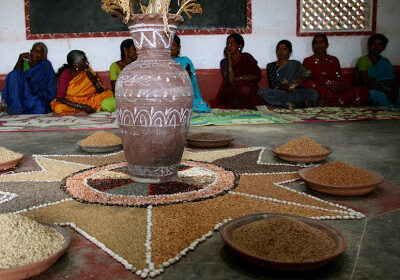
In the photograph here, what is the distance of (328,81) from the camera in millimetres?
7625

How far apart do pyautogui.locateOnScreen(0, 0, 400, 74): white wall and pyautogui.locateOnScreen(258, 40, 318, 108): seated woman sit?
52 centimetres

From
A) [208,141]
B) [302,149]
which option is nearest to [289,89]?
[208,141]

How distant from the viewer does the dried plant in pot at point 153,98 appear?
2488 millimetres

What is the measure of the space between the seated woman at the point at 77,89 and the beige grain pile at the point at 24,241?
5592 millimetres

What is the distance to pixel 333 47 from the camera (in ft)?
26.7

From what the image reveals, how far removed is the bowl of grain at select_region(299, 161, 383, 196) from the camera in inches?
90.1

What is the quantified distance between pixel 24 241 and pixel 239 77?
20.7ft

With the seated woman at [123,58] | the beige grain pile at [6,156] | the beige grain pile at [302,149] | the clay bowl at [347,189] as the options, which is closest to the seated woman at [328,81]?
the seated woman at [123,58]

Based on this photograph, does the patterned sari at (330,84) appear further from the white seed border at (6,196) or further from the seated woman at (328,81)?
the white seed border at (6,196)

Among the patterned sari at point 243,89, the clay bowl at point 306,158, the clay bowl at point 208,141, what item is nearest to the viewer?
the clay bowl at point 306,158

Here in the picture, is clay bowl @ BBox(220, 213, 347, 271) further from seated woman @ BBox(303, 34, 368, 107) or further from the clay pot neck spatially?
seated woman @ BBox(303, 34, 368, 107)

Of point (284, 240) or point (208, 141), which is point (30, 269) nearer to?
point (284, 240)

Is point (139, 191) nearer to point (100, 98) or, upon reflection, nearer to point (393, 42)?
point (100, 98)

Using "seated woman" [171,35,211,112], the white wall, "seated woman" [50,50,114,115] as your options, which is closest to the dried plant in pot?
"seated woman" [171,35,211,112]
